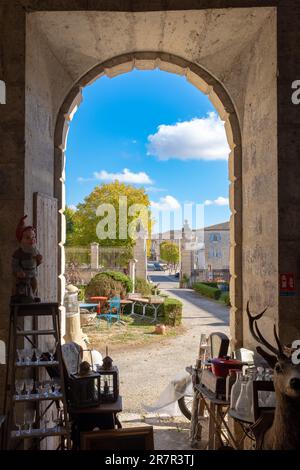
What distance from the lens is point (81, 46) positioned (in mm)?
5246

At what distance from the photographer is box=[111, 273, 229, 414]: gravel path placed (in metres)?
7.92

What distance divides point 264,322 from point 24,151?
3.27 metres

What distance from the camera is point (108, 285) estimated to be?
17.2m

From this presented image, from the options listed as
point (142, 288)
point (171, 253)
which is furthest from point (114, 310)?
point (171, 253)

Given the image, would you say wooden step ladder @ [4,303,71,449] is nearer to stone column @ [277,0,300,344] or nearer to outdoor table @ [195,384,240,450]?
outdoor table @ [195,384,240,450]

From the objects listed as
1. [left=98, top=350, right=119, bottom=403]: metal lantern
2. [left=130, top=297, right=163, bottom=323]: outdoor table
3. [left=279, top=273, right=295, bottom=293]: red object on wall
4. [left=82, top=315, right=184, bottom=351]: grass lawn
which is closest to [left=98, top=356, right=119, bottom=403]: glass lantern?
[left=98, top=350, right=119, bottom=403]: metal lantern

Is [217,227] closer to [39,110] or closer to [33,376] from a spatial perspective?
[39,110]

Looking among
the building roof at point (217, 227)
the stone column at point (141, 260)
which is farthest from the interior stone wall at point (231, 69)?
the building roof at point (217, 227)

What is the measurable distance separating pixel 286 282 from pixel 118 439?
227cm

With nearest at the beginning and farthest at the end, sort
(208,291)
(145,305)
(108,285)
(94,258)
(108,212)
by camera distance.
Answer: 1. (145,305)
2. (108,285)
3. (94,258)
4. (208,291)
5. (108,212)

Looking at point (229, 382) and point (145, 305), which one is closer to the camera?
point (229, 382)

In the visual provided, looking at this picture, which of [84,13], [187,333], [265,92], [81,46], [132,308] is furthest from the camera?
[132,308]
